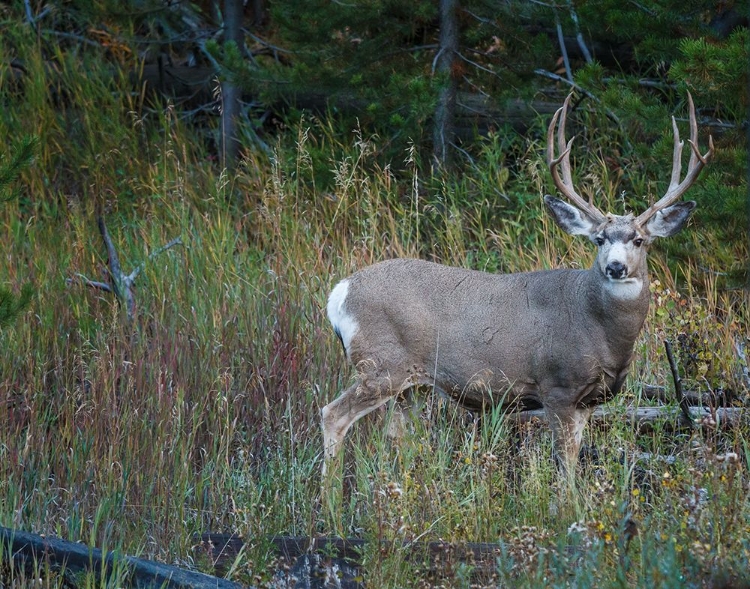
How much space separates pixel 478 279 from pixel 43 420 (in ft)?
7.55

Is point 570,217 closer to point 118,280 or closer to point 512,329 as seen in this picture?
point 512,329

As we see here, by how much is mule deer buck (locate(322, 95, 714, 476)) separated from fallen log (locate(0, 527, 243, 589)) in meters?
1.51

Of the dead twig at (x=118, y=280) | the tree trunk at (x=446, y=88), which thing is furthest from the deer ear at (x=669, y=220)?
the tree trunk at (x=446, y=88)

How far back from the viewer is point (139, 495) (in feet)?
15.6

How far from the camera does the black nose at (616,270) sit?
494 centimetres

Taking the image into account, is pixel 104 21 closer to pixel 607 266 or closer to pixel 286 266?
pixel 286 266

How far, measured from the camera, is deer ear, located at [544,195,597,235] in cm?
534

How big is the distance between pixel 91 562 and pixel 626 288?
2744mm

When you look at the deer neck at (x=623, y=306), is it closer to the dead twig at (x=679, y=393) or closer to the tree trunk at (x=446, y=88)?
the dead twig at (x=679, y=393)

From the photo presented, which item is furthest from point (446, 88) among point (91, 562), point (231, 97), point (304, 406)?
point (91, 562)

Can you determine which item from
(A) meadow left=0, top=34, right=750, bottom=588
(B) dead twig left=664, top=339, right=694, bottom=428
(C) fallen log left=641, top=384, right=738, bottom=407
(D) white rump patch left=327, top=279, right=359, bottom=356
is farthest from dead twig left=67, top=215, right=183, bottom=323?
(B) dead twig left=664, top=339, right=694, bottom=428

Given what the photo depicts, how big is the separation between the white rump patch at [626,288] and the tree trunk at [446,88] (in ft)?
10.9

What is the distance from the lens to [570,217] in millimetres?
5406

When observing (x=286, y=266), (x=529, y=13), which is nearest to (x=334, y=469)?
(x=286, y=266)
